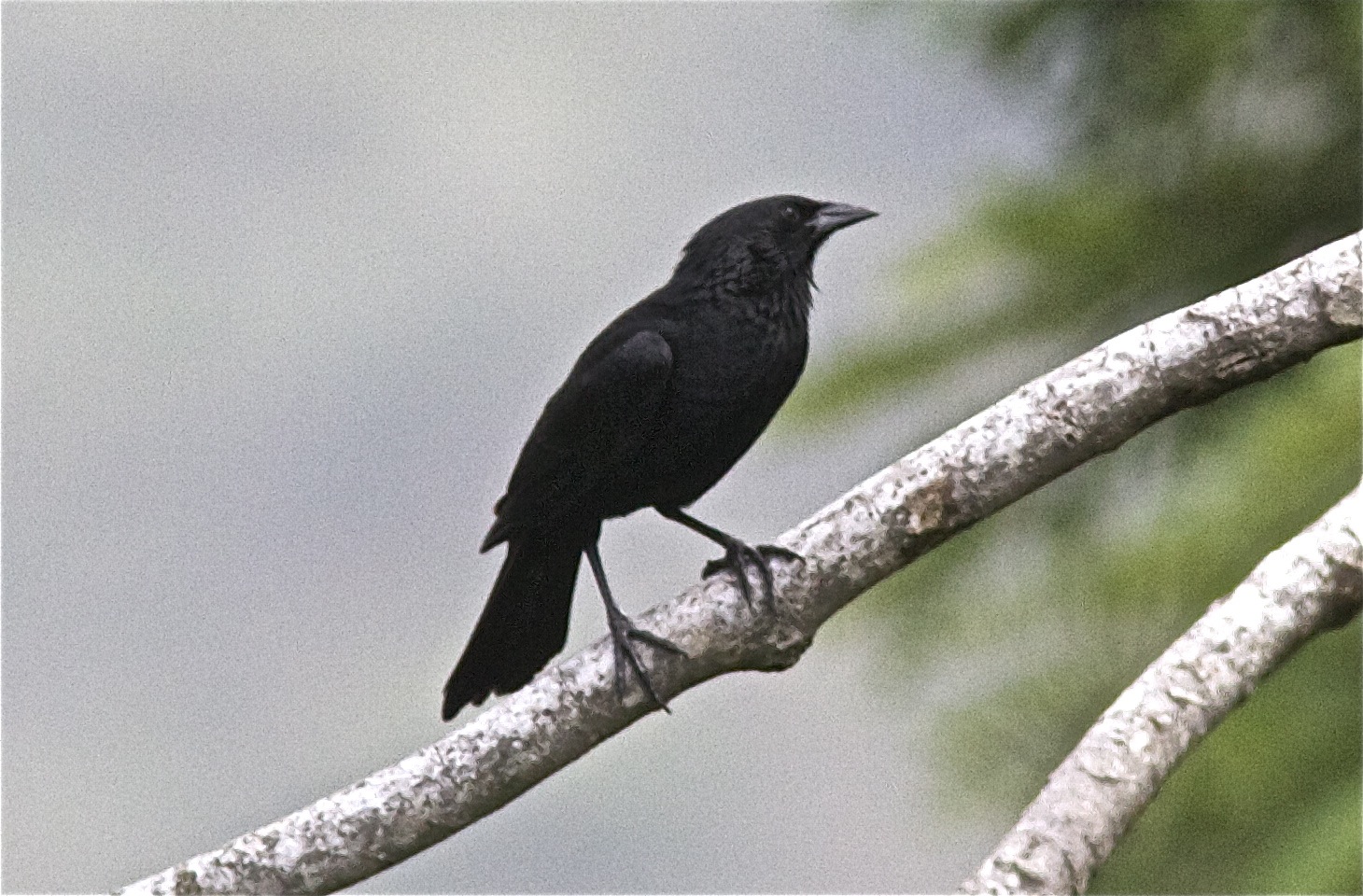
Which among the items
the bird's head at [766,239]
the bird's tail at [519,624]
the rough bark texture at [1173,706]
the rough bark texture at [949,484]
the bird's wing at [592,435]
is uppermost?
the bird's head at [766,239]

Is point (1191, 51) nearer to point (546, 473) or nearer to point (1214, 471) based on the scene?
point (1214, 471)

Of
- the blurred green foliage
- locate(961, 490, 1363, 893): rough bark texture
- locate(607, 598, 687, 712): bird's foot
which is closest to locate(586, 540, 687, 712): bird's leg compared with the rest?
locate(607, 598, 687, 712): bird's foot

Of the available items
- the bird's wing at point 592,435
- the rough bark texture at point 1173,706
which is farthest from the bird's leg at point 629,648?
the rough bark texture at point 1173,706

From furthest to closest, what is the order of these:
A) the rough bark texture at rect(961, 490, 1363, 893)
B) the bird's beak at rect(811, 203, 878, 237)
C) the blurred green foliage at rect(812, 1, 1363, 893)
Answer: the blurred green foliage at rect(812, 1, 1363, 893)
the bird's beak at rect(811, 203, 878, 237)
the rough bark texture at rect(961, 490, 1363, 893)

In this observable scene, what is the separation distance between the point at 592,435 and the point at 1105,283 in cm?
350

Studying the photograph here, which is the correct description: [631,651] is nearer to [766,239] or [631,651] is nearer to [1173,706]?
[1173,706]

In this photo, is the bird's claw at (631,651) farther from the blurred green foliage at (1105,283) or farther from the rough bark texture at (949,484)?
the blurred green foliage at (1105,283)

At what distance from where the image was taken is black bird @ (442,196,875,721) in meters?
2.97

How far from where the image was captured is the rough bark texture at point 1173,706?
1.95 meters

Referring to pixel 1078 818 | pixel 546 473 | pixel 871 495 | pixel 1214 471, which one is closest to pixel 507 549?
pixel 546 473

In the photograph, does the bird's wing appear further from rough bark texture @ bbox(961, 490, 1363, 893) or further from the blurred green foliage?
the blurred green foliage

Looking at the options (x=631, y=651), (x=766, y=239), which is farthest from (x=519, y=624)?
(x=766, y=239)

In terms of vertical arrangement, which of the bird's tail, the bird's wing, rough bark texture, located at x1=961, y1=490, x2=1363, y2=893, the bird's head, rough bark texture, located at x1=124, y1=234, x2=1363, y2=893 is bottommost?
rough bark texture, located at x1=961, y1=490, x2=1363, y2=893

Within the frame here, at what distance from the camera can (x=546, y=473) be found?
3.03 meters
